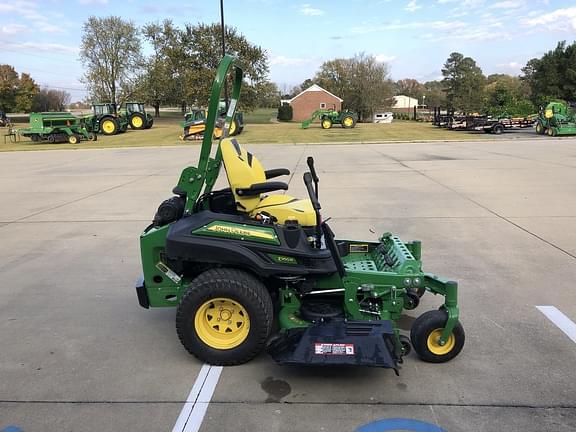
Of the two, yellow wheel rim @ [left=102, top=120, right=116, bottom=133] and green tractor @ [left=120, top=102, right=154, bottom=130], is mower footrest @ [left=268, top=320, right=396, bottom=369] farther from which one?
green tractor @ [left=120, top=102, right=154, bottom=130]

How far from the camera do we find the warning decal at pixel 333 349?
297 centimetres

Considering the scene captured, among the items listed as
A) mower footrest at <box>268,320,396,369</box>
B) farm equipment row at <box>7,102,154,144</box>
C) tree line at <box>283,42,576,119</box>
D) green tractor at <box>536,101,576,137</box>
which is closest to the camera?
mower footrest at <box>268,320,396,369</box>

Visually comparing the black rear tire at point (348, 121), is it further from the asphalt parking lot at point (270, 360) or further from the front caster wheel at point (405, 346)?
the front caster wheel at point (405, 346)

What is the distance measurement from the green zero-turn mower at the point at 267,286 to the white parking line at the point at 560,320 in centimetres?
106

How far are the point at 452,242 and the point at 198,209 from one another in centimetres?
374

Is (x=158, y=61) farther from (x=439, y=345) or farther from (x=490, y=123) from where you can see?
(x=439, y=345)

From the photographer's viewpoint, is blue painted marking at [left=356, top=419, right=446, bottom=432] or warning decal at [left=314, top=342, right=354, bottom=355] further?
warning decal at [left=314, top=342, right=354, bottom=355]

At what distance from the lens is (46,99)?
76688mm

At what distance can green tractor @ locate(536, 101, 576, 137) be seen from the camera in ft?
82.8

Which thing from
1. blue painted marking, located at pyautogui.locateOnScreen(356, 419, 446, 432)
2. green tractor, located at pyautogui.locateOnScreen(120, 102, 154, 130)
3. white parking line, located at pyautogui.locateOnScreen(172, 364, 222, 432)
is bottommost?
white parking line, located at pyautogui.locateOnScreen(172, 364, 222, 432)

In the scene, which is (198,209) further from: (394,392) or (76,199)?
(76,199)

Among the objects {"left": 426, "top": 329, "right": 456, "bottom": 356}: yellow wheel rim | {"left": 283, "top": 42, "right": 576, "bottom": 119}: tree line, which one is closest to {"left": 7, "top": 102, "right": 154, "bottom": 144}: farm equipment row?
{"left": 426, "top": 329, "right": 456, "bottom": 356}: yellow wheel rim

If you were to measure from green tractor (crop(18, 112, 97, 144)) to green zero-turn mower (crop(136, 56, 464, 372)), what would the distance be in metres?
27.4

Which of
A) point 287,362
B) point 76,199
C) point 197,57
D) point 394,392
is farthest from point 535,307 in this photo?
point 197,57
